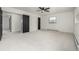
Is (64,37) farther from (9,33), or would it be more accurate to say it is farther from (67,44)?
(9,33)

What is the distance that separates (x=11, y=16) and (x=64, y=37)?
161cm

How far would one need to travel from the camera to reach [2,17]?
1.63m

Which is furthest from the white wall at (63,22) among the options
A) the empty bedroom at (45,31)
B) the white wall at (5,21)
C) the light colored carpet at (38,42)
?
the white wall at (5,21)

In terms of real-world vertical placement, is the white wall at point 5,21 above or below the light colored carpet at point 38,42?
above

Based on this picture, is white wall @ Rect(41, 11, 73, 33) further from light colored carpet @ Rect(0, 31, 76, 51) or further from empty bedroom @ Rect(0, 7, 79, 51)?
light colored carpet @ Rect(0, 31, 76, 51)

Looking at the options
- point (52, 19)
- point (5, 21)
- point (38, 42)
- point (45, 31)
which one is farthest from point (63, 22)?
point (5, 21)

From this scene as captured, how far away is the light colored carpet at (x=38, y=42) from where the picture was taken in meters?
1.54

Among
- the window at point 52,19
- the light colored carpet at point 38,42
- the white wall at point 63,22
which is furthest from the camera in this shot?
the window at point 52,19

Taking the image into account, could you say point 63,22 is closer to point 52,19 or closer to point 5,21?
point 52,19

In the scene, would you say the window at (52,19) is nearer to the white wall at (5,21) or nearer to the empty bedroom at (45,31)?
the empty bedroom at (45,31)

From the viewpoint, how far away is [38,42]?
178 cm

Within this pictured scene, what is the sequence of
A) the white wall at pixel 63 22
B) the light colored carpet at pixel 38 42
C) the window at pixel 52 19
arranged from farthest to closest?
the window at pixel 52 19
the white wall at pixel 63 22
the light colored carpet at pixel 38 42

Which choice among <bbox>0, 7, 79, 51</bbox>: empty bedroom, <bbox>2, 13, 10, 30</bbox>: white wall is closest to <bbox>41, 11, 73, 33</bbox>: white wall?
<bbox>0, 7, 79, 51</bbox>: empty bedroom
